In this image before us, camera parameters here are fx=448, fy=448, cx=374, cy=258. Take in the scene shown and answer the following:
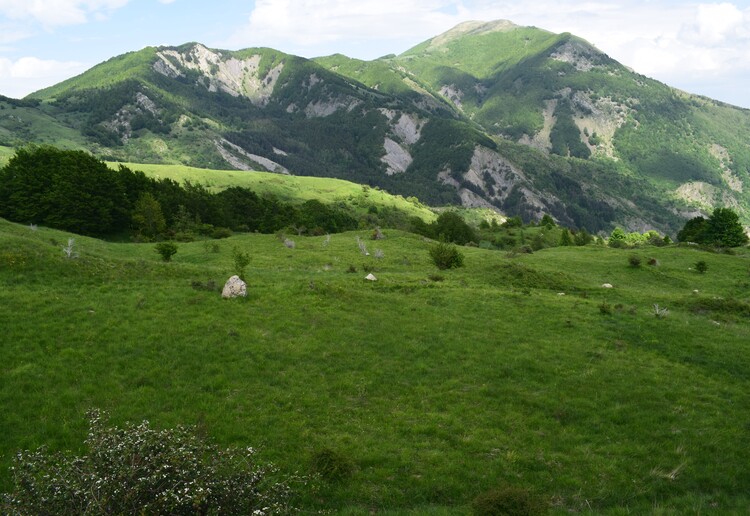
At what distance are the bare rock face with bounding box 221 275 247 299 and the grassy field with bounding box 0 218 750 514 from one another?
2.90 ft

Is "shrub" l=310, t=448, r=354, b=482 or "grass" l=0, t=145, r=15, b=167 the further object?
"grass" l=0, t=145, r=15, b=167

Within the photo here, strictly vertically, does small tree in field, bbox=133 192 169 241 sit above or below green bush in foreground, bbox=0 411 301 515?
above

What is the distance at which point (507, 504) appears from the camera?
44.4ft

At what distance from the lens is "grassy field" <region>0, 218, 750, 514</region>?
15875mm

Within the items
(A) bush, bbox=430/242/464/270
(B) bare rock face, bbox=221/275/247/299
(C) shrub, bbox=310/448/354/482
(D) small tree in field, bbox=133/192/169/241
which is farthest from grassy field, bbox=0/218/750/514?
(D) small tree in field, bbox=133/192/169/241

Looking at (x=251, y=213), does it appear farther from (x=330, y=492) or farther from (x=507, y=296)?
(x=330, y=492)

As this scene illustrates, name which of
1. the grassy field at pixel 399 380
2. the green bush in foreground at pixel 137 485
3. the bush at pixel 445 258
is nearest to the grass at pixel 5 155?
the grassy field at pixel 399 380

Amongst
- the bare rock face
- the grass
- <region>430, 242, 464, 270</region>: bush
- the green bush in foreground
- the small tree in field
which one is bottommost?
the green bush in foreground

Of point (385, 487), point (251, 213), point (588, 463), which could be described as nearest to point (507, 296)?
point (588, 463)

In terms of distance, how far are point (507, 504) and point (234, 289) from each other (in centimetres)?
2280

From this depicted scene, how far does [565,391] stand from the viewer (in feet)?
72.0

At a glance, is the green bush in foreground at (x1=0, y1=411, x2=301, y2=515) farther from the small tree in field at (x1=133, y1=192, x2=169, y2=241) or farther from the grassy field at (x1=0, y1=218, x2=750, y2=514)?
the small tree in field at (x1=133, y1=192, x2=169, y2=241)

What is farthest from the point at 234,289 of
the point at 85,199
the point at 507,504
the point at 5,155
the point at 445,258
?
the point at 5,155

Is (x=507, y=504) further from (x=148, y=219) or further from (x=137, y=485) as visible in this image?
(x=148, y=219)
